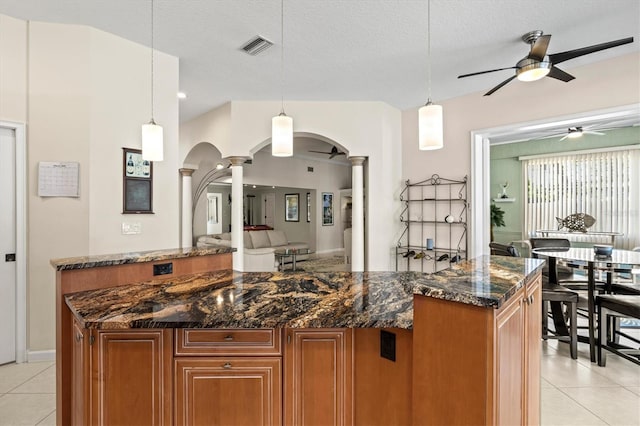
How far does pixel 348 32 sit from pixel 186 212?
4345 millimetres

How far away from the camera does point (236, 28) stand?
9.77ft

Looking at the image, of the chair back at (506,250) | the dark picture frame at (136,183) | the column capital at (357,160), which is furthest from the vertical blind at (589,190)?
the dark picture frame at (136,183)

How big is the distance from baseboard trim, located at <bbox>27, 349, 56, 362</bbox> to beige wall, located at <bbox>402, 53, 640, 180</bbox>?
4820 millimetres

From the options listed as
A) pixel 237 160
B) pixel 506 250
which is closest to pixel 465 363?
pixel 506 250

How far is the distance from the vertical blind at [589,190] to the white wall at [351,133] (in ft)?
13.4

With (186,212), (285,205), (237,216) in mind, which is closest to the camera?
(237,216)

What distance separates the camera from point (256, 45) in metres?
3.25

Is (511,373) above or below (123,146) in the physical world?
below

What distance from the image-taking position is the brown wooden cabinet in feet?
3.79

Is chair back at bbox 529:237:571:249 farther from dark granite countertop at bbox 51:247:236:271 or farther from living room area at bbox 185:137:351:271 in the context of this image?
dark granite countertop at bbox 51:247:236:271

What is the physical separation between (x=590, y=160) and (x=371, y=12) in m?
6.24

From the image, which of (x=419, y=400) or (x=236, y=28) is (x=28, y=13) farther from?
(x=419, y=400)

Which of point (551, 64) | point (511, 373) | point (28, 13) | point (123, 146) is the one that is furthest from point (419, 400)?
point (28, 13)

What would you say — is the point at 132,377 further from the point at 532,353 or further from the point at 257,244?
the point at 257,244
